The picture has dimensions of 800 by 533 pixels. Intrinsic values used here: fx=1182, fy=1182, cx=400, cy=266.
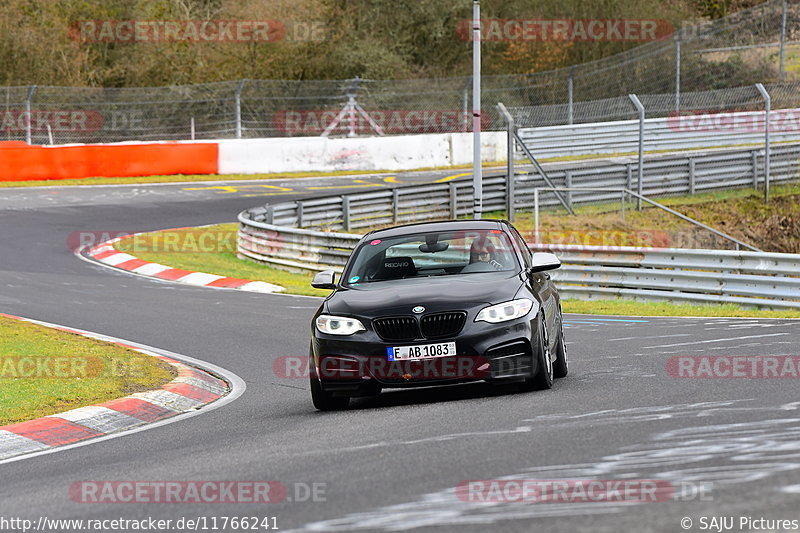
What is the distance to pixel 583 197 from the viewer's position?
28.9 metres

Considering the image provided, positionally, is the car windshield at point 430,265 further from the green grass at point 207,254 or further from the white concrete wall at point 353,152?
the white concrete wall at point 353,152

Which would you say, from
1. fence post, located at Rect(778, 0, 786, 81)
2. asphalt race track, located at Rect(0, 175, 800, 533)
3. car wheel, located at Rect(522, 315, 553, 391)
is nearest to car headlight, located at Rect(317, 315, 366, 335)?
asphalt race track, located at Rect(0, 175, 800, 533)

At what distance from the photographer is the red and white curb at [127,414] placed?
28.7 feet

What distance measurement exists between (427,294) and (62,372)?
4.24 m

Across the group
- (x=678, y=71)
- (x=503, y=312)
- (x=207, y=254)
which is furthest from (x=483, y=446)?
(x=678, y=71)

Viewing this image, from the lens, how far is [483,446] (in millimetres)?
6945

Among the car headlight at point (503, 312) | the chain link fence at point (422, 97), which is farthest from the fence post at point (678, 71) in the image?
the car headlight at point (503, 312)

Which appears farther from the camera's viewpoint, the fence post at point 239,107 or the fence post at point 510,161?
the fence post at point 239,107

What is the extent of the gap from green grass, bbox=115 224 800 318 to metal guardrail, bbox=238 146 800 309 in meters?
0.29

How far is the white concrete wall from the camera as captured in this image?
122 ft

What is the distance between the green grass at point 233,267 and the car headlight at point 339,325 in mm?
8340

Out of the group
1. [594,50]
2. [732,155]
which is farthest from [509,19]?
[732,155]

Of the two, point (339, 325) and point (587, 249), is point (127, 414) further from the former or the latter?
point (587, 249)

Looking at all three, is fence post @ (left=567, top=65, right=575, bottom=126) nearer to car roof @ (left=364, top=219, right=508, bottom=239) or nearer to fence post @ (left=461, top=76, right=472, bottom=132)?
fence post @ (left=461, top=76, right=472, bottom=132)
